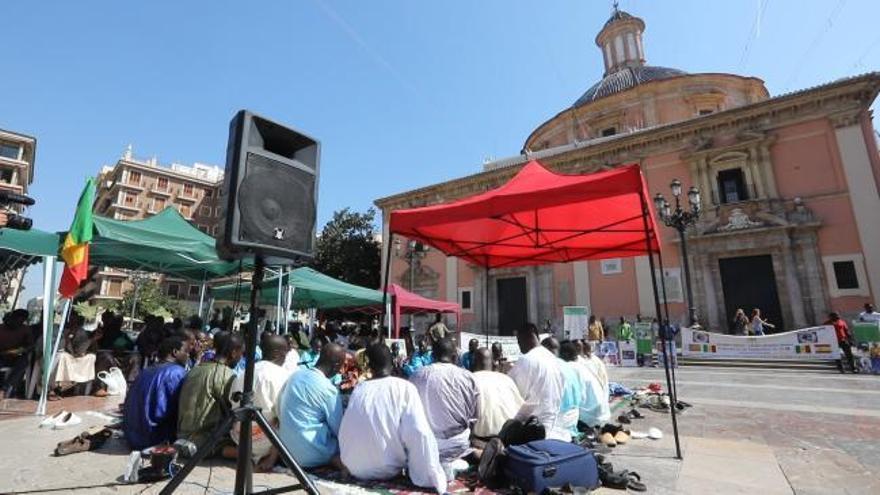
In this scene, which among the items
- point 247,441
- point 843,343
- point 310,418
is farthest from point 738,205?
point 247,441

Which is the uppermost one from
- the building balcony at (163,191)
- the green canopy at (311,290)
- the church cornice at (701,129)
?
the building balcony at (163,191)

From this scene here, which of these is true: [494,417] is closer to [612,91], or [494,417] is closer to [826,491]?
[826,491]

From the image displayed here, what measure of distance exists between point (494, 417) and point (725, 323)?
16.9 metres

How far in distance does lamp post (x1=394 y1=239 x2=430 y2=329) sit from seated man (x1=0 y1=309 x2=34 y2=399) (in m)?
17.6

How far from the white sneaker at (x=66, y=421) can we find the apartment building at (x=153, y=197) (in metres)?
46.8

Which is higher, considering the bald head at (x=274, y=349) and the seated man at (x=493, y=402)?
the bald head at (x=274, y=349)

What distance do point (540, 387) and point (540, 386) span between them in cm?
1

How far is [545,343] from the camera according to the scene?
6051 millimetres

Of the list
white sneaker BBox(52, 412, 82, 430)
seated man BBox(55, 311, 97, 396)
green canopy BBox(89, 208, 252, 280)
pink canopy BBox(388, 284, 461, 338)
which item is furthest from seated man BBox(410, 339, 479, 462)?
pink canopy BBox(388, 284, 461, 338)

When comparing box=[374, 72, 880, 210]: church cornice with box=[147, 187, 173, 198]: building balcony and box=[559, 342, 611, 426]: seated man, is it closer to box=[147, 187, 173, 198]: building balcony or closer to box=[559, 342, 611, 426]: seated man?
box=[559, 342, 611, 426]: seated man

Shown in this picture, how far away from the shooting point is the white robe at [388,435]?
3021mm

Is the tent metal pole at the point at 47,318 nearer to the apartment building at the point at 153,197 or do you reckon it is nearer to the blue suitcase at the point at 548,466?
the blue suitcase at the point at 548,466

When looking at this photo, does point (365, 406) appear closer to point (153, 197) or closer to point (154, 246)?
point (154, 246)

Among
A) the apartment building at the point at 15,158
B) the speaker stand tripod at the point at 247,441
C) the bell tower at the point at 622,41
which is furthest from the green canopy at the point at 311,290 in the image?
the apartment building at the point at 15,158
